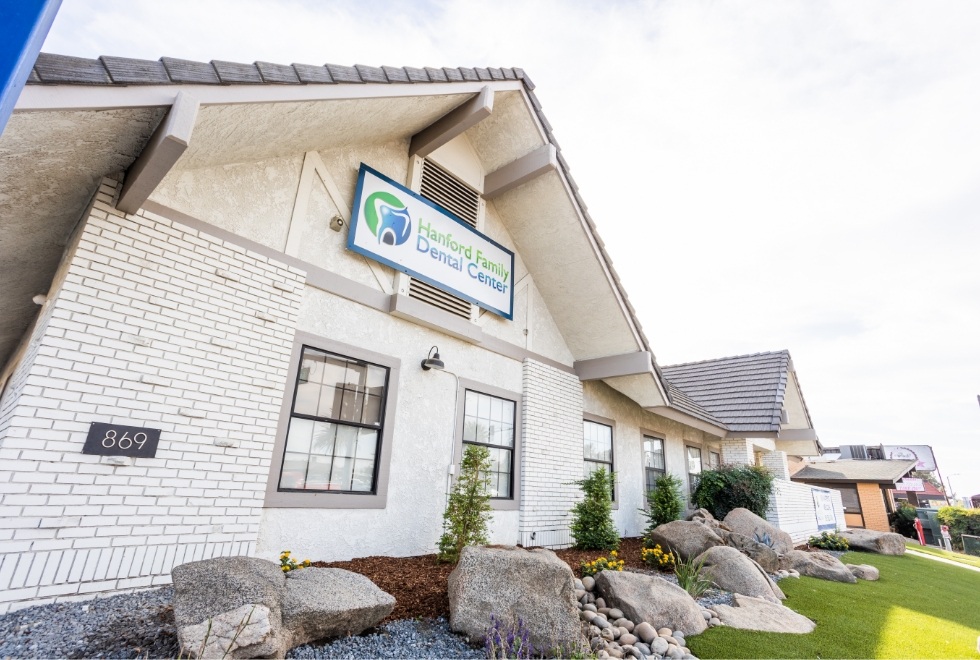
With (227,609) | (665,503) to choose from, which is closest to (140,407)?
(227,609)

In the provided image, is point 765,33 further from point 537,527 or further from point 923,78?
point 537,527

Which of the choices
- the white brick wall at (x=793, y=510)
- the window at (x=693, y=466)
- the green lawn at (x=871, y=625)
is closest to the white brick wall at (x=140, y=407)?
the green lawn at (x=871, y=625)

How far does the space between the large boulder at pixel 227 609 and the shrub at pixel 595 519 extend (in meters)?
5.74

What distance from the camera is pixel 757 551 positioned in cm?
790

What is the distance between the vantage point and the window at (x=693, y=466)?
490 inches

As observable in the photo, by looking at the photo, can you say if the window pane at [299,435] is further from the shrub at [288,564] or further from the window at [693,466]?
the window at [693,466]

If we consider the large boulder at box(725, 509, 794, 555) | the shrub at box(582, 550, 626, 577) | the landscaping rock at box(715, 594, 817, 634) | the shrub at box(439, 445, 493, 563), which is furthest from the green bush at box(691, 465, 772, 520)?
the shrub at box(439, 445, 493, 563)

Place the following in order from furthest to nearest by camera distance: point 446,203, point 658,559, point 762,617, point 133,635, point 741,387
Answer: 1. point 741,387
2. point 446,203
3. point 658,559
4. point 762,617
5. point 133,635

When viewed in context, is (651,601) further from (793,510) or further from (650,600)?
(793,510)

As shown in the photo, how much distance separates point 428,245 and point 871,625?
24.0 feet

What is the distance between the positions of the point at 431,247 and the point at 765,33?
5.42 metres

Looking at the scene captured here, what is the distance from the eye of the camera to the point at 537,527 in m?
7.71

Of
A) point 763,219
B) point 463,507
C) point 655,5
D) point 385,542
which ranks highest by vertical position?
point 655,5

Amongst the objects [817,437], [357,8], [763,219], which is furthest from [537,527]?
[817,437]
